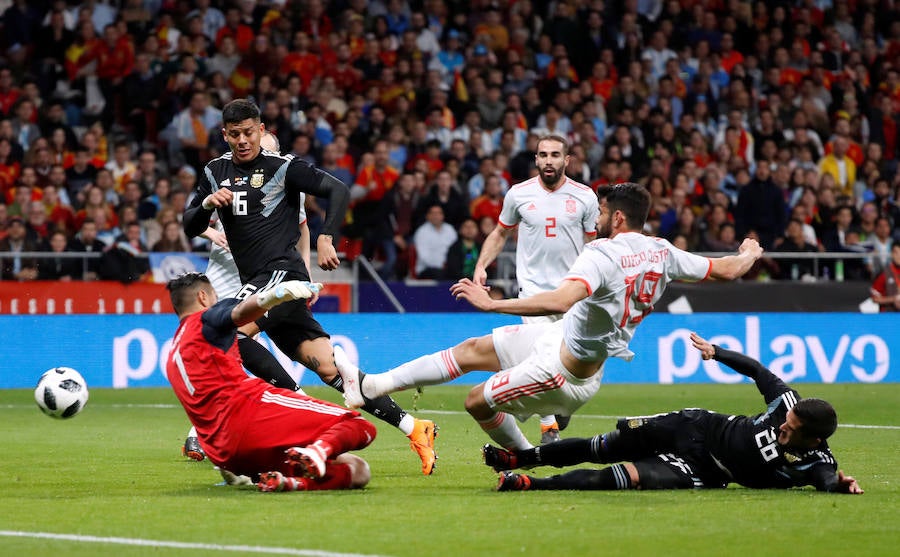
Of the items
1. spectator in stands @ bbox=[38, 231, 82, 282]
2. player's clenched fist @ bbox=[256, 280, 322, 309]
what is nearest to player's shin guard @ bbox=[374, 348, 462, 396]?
player's clenched fist @ bbox=[256, 280, 322, 309]

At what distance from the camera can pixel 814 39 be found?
25.9 metres

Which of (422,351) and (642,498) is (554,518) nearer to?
(642,498)

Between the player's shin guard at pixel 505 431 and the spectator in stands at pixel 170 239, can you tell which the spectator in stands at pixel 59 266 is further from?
the player's shin guard at pixel 505 431

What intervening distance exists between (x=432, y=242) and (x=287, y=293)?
39.2 ft

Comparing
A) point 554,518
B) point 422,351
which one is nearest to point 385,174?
point 422,351

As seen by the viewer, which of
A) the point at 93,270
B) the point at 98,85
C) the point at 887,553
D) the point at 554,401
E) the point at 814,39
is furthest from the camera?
→ the point at 814,39

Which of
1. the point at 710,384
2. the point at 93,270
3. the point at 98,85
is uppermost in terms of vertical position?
the point at 98,85

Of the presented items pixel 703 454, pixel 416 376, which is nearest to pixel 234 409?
pixel 416 376

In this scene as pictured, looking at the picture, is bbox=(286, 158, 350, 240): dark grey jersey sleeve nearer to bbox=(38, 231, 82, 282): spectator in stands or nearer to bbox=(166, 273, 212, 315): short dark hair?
bbox=(166, 273, 212, 315): short dark hair

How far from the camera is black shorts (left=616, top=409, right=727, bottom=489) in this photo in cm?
826

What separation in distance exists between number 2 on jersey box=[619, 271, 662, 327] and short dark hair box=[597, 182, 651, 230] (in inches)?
→ 11.2

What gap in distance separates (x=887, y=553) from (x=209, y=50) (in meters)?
16.6

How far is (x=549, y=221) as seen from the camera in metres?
11.7

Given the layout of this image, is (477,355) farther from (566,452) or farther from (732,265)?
(732,265)
